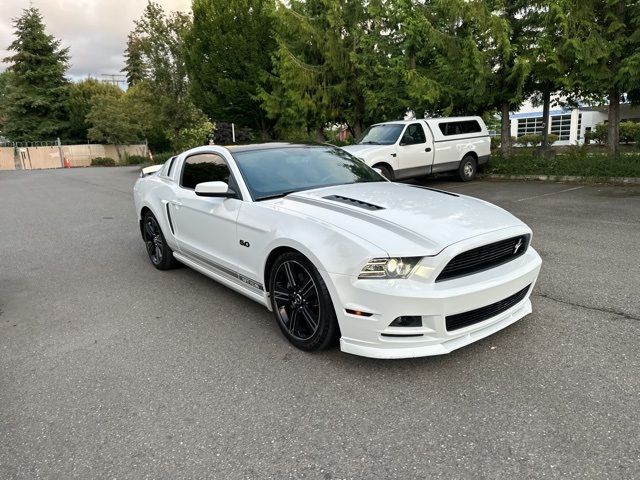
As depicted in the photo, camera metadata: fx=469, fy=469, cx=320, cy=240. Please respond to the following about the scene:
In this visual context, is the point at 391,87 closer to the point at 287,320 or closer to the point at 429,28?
the point at 429,28

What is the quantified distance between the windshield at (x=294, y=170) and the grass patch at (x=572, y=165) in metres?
9.63

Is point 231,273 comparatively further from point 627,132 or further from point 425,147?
point 627,132

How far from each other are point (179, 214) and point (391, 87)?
12364 millimetres

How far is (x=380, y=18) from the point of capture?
53.2 ft

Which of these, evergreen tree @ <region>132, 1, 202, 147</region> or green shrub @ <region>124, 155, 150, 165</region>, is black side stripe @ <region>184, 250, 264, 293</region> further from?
green shrub @ <region>124, 155, 150, 165</region>

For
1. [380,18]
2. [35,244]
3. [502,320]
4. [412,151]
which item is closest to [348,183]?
[502,320]

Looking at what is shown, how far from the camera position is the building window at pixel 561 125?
45.0 metres

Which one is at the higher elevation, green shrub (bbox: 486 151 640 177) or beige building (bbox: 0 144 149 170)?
beige building (bbox: 0 144 149 170)

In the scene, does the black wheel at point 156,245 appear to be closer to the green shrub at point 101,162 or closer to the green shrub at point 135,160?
the green shrub at point 135,160

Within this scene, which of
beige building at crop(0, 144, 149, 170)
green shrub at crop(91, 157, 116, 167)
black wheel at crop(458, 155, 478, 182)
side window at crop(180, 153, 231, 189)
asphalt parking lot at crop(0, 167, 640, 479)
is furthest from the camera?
green shrub at crop(91, 157, 116, 167)

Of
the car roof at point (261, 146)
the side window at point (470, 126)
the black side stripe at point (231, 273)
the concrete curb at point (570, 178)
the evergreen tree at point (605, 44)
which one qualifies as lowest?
the concrete curb at point (570, 178)

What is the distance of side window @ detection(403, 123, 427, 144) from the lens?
1209 cm

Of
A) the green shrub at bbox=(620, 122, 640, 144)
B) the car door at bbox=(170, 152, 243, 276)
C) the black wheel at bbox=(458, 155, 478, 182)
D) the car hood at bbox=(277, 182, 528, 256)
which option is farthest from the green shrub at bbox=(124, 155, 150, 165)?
the car hood at bbox=(277, 182, 528, 256)

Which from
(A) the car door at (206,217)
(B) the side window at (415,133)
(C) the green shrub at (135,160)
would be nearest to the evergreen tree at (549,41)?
(B) the side window at (415,133)
